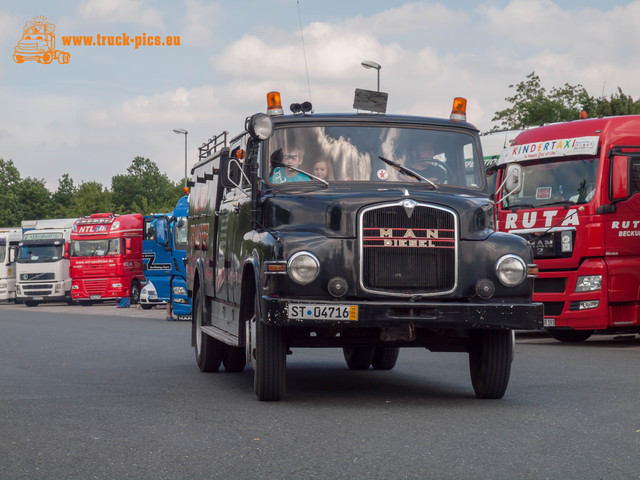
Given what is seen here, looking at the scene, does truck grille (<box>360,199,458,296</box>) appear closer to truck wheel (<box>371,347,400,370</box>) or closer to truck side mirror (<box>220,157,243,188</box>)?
truck side mirror (<box>220,157,243,188</box>)

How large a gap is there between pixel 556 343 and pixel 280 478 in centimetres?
1350

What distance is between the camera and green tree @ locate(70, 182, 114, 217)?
380 feet

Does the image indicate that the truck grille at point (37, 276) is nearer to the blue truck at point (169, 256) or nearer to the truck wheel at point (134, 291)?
the truck wheel at point (134, 291)

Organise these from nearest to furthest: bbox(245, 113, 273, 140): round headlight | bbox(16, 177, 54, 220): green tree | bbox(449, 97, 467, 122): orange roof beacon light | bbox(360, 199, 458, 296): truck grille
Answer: bbox(360, 199, 458, 296): truck grille < bbox(245, 113, 273, 140): round headlight < bbox(449, 97, 467, 122): orange roof beacon light < bbox(16, 177, 54, 220): green tree

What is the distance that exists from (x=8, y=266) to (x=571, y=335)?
37933mm

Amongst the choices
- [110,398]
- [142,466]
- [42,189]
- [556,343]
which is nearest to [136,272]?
[556,343]

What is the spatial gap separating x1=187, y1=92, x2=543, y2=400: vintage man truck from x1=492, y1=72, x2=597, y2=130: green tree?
Answer: 168 ft

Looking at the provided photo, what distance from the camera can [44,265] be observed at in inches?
1905

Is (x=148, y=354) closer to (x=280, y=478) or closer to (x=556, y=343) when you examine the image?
(x=556, y=343)

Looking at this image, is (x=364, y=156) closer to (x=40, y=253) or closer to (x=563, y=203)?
(x=563, y=203)

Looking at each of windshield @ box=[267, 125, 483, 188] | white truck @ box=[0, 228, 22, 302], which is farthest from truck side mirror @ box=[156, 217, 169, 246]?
white truck @ box=[0, 228, 22, 302]

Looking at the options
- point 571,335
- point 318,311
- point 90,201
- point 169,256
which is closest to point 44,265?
point 169,256

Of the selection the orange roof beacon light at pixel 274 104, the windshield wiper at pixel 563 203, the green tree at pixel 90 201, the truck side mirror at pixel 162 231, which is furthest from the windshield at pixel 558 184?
the green tree at pixel 90 201

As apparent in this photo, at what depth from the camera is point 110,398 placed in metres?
10.1
